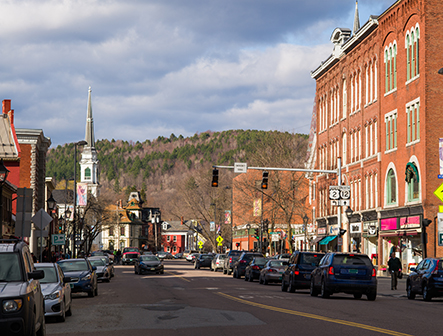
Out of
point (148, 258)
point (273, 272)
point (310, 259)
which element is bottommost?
point (148, 258)

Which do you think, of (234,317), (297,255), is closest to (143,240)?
(297,255)

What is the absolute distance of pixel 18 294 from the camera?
32.9ft

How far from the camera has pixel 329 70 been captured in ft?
208

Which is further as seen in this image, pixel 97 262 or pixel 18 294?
pixel 97 262

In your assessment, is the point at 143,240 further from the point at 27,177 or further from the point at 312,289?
the point at 312,289

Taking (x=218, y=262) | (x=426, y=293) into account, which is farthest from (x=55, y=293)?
(x=218, y=262)

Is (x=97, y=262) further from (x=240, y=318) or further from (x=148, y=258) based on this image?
(x=240, y=318)

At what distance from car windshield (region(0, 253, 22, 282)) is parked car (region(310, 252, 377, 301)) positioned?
1443cm

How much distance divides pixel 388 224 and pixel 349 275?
25.0 m

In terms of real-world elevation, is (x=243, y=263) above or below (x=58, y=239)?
below

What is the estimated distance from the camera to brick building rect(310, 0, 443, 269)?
1668 inches

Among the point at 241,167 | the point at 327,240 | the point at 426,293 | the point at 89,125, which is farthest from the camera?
the point at 89,125

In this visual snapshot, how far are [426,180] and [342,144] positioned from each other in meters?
17.9

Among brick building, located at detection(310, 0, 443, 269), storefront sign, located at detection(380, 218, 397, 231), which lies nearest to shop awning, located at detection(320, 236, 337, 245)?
brick building, located at detection(310, 0, 443, 269)
